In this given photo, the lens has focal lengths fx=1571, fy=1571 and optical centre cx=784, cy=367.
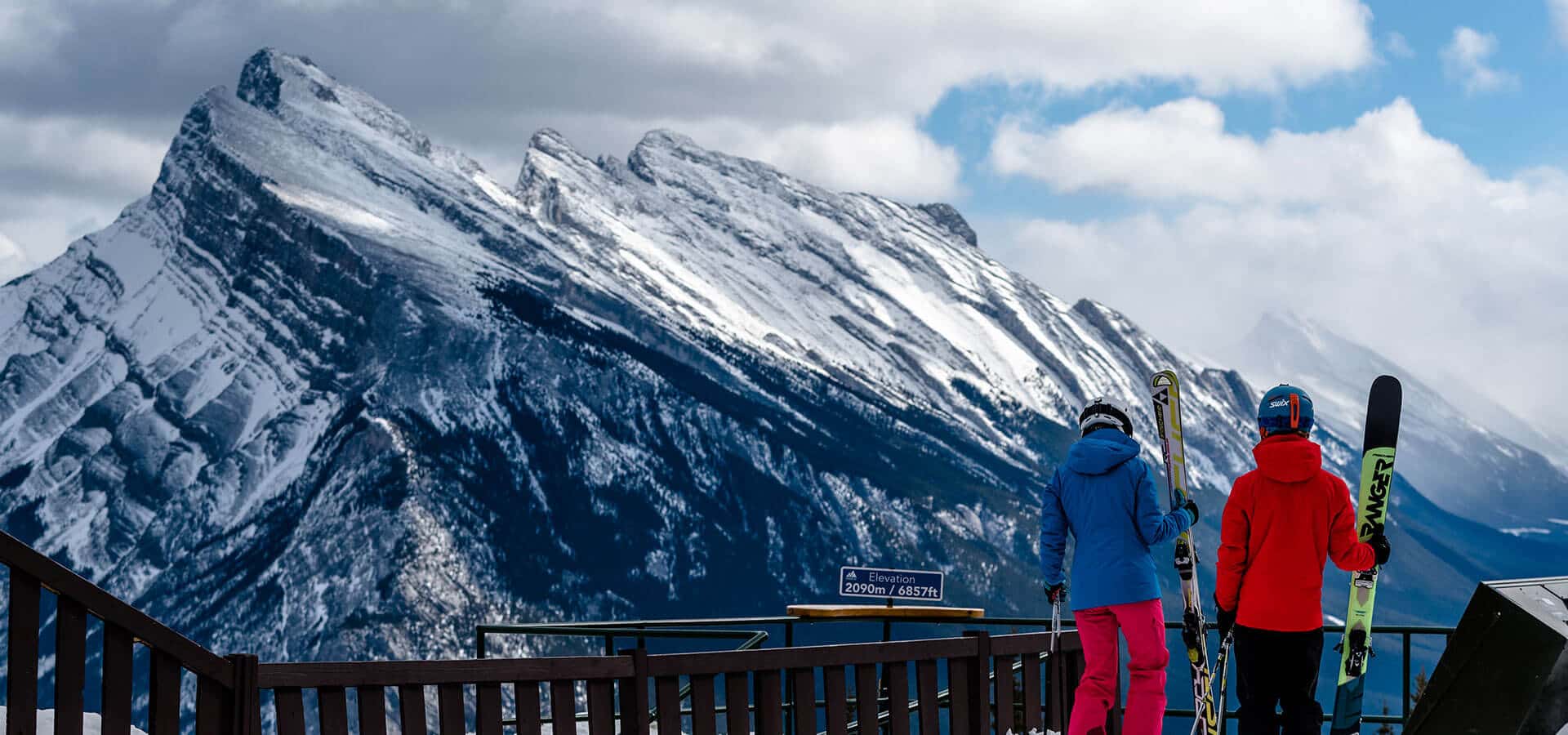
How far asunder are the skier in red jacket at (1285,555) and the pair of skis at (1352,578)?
383 mm

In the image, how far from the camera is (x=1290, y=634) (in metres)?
9.20

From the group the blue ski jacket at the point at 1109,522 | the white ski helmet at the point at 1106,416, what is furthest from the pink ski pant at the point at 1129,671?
the white ski helmet at the point at 1106,416

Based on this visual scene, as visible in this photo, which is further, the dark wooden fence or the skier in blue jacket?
the skier in blue jacket

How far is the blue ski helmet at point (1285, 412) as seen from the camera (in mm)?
9258

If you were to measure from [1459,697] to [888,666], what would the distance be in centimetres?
363

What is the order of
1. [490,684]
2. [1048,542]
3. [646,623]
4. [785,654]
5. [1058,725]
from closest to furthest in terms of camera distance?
[490,684], [785,654], [1048,542], [1058,725], [646,623]

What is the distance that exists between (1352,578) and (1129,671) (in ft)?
5.34

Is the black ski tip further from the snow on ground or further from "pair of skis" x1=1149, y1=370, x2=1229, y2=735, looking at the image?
the snow on ground

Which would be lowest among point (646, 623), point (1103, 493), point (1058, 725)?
point (1058, 725)

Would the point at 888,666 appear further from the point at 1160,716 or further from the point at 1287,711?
the point at 1287,711

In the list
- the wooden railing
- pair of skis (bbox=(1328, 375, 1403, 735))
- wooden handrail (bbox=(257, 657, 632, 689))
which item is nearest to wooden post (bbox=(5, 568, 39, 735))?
the wooden railing

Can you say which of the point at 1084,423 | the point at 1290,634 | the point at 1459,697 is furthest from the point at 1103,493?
the point at 1459,697

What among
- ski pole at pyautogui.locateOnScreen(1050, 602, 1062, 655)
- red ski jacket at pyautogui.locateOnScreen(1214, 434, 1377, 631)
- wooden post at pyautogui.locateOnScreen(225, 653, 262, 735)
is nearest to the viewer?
wooden post at pyautogui.locateOnScreen(225, 653, 262, 735)

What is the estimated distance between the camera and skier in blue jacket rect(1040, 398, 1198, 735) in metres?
9.52
